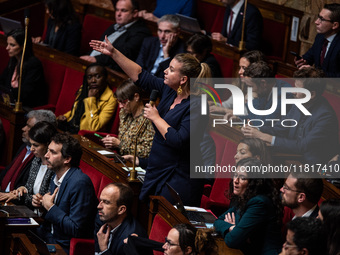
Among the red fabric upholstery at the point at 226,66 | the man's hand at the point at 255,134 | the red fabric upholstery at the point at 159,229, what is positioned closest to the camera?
the red fabric upholstery at the point at 159,229

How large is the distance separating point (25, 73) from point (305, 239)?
2.09 m

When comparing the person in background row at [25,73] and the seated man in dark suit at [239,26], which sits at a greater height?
the seated man in dark suit at [239,26]

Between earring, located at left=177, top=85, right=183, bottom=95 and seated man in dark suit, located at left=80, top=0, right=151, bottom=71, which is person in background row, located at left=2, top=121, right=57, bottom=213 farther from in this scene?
seated man in dark suit, located at left=80, top=0, right=151, bottom=71

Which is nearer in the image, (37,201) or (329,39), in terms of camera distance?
(37,201)

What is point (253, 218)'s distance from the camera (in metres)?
1.54

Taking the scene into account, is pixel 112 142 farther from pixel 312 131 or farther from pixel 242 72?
pixel 312 131

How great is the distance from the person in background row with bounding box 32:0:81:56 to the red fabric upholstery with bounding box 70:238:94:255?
68.8 inches

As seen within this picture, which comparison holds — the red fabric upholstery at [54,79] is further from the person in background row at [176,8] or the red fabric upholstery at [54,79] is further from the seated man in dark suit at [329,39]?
the seated man in dark suit at [329,39]

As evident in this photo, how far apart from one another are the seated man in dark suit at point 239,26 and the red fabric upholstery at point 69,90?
745 mm

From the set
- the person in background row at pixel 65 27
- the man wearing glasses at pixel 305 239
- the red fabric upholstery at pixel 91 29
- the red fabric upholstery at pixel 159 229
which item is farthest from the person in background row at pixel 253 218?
the red fabric upholstery at pixel 91 29

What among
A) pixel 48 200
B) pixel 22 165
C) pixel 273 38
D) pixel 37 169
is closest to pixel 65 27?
pixel 273 38

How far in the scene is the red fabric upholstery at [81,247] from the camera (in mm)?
1766

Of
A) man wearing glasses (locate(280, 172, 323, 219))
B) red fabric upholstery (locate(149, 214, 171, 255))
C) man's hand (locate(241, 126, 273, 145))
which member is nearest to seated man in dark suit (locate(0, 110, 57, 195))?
red fabric upholstery (locate(149, 214, 171, 255))

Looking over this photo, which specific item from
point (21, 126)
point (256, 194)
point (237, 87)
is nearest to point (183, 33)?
point (237, 87)
